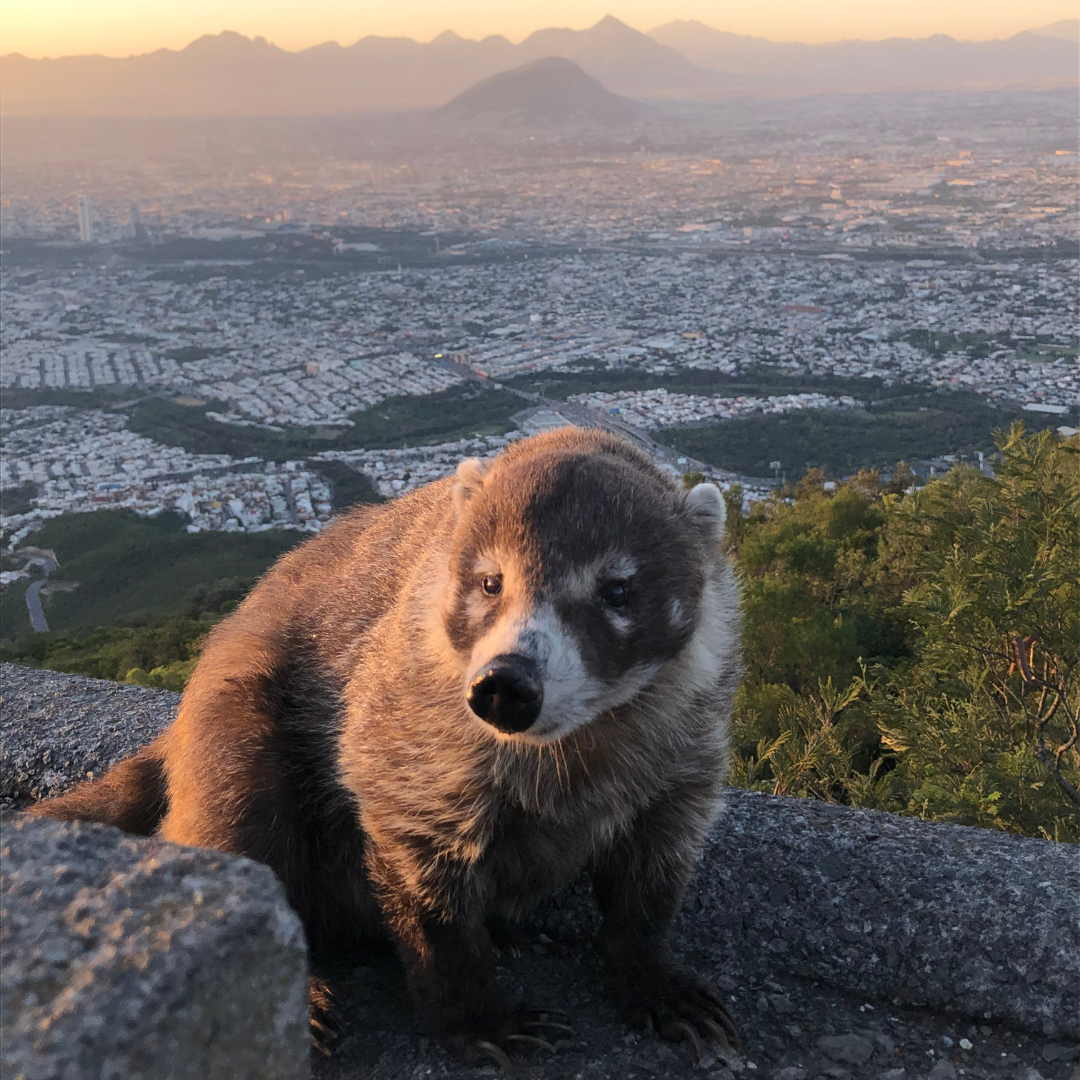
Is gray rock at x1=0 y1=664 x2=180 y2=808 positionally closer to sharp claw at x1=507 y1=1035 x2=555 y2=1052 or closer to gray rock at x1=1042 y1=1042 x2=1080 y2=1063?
sharp claw at x1=507 y1=1035 x2=555 y2=1052

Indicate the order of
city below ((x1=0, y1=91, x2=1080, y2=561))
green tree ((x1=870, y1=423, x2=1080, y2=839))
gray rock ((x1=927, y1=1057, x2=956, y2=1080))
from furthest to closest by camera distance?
city below ((x1=0, y1=91, x2=1080, y2=561)) → green tree ((x1=870, y1=423, x2=1080, y2=839)) → gray rock ((x1=927, y1=1057, x2=956, y2=1080))

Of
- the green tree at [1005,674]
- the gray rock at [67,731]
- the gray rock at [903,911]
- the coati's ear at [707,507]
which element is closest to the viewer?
the coati's ear at [707,507]

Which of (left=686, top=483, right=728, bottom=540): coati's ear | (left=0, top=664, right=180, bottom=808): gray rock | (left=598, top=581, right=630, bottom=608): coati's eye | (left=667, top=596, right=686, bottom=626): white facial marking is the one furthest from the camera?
(left=0, top=664, right=180, bottom=808): gray rock

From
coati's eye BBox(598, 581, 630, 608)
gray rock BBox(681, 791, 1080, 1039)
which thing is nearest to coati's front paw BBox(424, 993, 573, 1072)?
gray rock BBox(681, 791, 1080, 1039)

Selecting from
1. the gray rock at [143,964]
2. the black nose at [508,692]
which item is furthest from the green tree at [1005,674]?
the gray rock at [143,964]

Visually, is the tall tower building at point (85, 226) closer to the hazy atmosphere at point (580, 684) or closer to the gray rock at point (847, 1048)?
the hazy atmosphere at point (580, 684)

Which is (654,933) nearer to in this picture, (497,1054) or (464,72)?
(497,1054)
